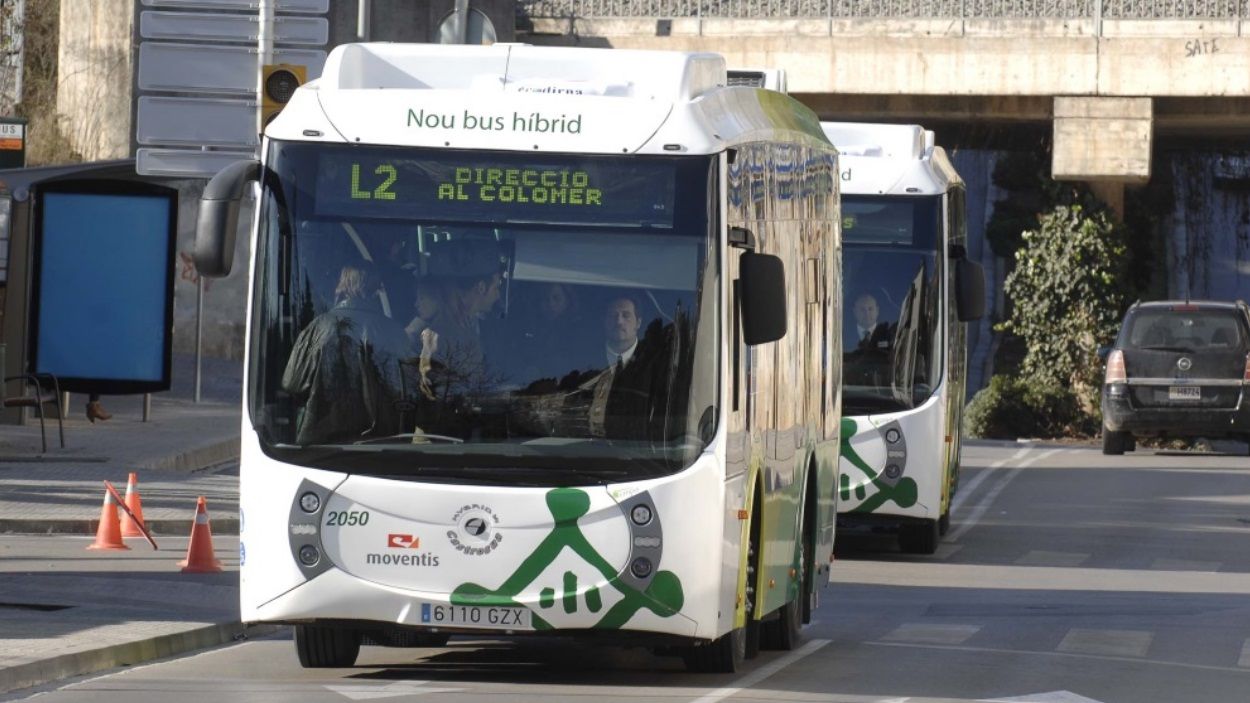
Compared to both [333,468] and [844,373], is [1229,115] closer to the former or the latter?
[844,373]

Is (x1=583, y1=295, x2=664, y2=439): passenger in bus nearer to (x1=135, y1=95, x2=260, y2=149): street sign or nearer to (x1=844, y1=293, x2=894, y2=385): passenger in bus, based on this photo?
(x1=844, y1=293, x2=894, y2=385): passenger in bus

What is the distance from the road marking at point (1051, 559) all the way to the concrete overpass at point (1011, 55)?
18220mm

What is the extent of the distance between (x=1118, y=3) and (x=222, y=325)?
1418cm

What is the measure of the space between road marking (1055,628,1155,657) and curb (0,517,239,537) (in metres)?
7.37

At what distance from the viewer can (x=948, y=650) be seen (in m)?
13.2

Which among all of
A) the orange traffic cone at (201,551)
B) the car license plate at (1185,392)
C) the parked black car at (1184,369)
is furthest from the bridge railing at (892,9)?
the orange traffic cone at (201,551)

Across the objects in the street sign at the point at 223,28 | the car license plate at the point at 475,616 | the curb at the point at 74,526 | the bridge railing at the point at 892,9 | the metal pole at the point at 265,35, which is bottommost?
the curb at the point at 74,526

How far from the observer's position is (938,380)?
19844 mm

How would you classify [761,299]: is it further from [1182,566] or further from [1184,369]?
[1184,369]

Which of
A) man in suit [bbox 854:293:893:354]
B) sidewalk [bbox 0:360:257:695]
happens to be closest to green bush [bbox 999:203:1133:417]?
sidewalk [bbox 0:360:257:695]

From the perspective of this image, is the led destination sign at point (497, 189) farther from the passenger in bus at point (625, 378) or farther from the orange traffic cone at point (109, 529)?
the orange traffic cone at point (109, 529)

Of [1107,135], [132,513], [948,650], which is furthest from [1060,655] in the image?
[1107,135]

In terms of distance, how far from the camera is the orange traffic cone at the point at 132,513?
1786 centimetres

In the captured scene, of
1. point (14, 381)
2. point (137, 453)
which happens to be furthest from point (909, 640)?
point (14, 381)
